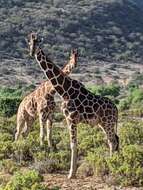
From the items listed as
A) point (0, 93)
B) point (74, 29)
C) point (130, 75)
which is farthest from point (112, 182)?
point (74, 29)

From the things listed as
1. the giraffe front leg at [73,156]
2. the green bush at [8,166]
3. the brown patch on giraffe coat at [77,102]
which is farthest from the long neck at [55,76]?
the green bush at [8,166]

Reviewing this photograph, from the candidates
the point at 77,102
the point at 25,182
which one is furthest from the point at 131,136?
the point at 25,182

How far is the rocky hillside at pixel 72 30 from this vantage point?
6856 cm

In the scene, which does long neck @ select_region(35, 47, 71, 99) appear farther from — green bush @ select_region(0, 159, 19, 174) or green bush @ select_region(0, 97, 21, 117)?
green bush @ select_region(0, 97, 21, 117)

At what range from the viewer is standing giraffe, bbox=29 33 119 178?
43.0 ft

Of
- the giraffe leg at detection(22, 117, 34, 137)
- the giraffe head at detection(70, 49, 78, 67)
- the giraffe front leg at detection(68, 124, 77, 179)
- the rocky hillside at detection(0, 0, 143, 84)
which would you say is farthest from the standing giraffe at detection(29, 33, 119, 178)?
the rocky hillside at detection(0, 0, 143, 84)

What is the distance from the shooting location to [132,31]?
86562 mm

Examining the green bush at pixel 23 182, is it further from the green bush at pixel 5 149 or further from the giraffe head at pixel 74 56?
the green bush at pixel 5 149

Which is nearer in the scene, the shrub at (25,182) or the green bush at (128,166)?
the shrub at (25,182)

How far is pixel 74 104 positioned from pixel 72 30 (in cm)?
6607

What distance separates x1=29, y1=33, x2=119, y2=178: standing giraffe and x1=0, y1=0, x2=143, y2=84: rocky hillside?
46.1 meters

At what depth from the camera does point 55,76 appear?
1338 centimetres

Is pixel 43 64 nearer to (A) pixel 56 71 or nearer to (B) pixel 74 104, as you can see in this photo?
(A) pixel 56 71

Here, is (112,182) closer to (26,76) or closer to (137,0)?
(26,76)
